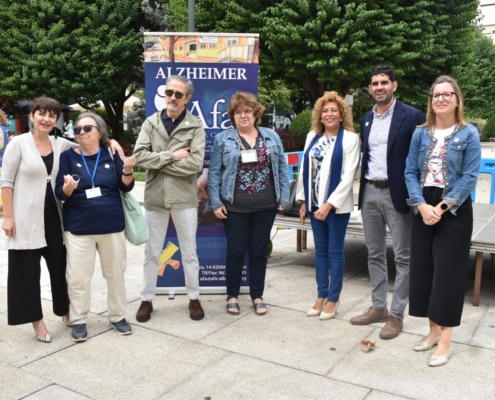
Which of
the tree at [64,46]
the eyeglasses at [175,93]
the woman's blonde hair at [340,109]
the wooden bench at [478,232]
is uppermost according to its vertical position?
the tree at [64,46]

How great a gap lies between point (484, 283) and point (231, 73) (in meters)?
3.44

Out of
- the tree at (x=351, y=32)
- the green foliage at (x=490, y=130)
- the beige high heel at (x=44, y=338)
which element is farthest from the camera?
the green foliage at (x=490, y=130)

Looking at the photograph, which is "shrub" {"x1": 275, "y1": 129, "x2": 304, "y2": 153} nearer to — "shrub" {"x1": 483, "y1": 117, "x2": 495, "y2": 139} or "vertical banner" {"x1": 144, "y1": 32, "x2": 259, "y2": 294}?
"vertical banner" {"x1": 144, "y1": 32, "x2": 259, "y2": 294}

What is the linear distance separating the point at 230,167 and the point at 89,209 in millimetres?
1206

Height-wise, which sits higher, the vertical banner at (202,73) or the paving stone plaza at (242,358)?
the vertical banner at (202,73)

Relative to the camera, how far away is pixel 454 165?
3.46 m

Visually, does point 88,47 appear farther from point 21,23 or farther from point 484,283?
point 484,283

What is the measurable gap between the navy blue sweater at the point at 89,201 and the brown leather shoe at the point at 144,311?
88 cm

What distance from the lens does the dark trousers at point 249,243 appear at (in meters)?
4.54

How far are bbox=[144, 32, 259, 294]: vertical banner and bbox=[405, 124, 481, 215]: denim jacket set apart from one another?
1.85 m

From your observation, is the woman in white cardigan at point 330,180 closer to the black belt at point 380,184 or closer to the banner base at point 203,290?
the black belt at point 380,184

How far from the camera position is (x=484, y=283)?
5602 millimetres

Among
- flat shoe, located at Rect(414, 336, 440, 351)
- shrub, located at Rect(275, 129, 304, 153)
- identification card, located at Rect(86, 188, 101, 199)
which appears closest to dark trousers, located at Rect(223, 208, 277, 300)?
identification card, located at Rect(86, 188, 101, 199)

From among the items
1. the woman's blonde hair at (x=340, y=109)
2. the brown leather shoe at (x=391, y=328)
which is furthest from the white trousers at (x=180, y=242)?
the brown leather shoe at (x=391, y=328)
